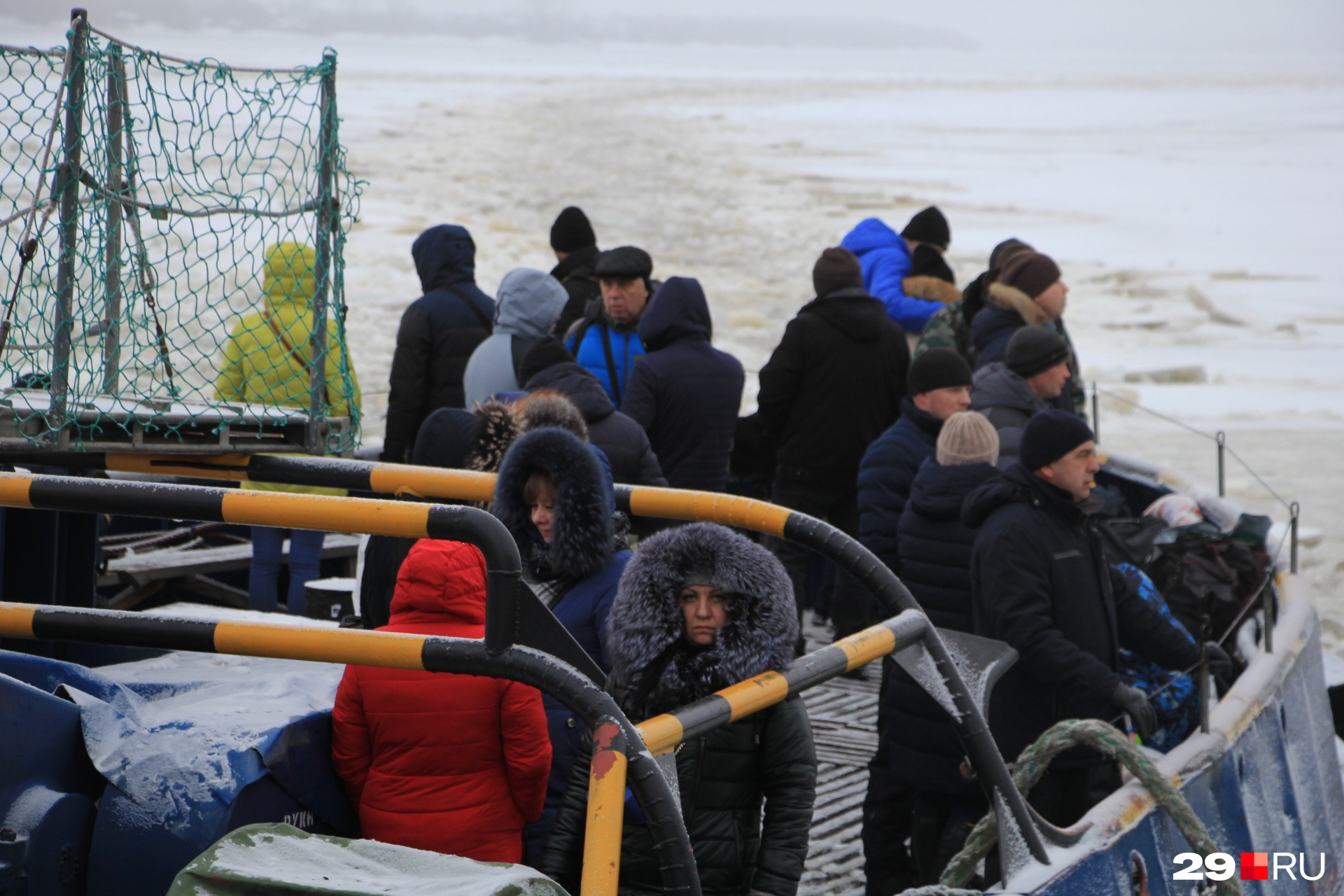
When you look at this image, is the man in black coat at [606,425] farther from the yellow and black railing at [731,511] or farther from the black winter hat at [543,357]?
the yellow and black railing at [731,511]

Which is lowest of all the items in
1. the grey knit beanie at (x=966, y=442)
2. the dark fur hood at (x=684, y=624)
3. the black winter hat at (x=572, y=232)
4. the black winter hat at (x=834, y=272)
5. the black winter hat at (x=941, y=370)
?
the dark fur hood at (x=684, y=624)

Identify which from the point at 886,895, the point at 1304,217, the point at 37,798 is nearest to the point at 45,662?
the point at 37,798

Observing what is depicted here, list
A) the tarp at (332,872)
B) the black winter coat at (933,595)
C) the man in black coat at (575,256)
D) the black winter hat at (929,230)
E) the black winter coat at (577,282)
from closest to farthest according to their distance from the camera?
the tarp at (332,872), the black winter coat at (933,595), the black winter coat at (577,282), the man in black coat at (575,256), the black winter hat at (929,230)

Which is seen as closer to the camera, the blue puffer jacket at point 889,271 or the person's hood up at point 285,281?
the person's hood up at point 285,281

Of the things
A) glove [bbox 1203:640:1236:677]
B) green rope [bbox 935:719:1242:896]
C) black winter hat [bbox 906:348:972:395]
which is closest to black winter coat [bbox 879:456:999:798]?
green rope [bbox 935:719:1242:896]

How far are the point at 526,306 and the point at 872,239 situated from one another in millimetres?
3218

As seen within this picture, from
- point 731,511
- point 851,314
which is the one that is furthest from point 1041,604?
point 851,314

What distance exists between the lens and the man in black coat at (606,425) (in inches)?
205

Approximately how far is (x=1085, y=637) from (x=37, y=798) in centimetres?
291

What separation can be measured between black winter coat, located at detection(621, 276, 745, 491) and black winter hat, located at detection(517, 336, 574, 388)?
24.6 inches

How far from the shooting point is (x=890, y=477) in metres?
5.30

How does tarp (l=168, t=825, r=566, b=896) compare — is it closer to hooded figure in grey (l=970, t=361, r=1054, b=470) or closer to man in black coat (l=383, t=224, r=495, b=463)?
hooded figure in grey (l=970, t=361, r=1054, b=470)

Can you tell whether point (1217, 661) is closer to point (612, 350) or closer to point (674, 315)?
point (674, 315)

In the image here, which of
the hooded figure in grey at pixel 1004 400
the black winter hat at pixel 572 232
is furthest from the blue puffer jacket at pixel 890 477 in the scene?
the black winter hat at pixel 572 232
